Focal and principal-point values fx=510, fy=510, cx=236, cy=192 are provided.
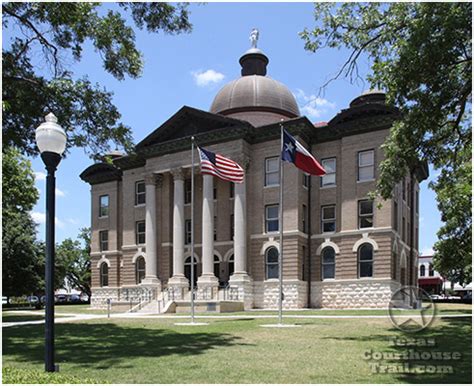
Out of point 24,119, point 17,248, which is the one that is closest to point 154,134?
point 17,248

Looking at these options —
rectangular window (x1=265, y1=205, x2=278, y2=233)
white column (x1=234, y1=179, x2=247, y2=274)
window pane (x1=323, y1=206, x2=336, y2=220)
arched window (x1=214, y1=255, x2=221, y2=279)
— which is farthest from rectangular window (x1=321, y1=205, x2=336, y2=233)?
arched window (x1=214, y1=255, x2=221, y2=279)

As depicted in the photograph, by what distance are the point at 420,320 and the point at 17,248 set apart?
3254cm

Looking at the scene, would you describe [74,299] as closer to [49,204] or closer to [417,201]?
[417,201]

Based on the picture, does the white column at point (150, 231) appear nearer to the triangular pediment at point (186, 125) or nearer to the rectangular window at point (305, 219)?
the triangular pediment at point (186, 125)

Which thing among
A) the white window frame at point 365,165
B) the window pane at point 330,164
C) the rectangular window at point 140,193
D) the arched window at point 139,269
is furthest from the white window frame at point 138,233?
the white window frame at point 365,165

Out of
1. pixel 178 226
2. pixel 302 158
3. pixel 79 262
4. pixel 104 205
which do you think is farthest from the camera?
pixel 79 262

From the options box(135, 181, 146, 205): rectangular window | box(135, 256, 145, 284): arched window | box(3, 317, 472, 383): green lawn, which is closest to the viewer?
box(3, 317, 472, 383): green lawn

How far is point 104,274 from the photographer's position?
4612 centimetres

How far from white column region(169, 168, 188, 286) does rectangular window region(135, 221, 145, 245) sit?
545cm

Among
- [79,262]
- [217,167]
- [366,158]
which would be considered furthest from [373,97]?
[79,262]

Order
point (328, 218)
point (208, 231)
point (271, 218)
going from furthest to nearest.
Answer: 1. point (208, 231)
2. point (271, 218)
3. point (328, 218)

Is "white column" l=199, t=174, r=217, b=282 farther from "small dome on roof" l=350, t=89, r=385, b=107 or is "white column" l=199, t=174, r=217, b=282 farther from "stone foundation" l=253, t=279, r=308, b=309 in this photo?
"small dome on roof" l=350, t=89, r=385, b=107

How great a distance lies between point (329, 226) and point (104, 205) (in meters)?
21.7

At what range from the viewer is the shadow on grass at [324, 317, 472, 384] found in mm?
8938
